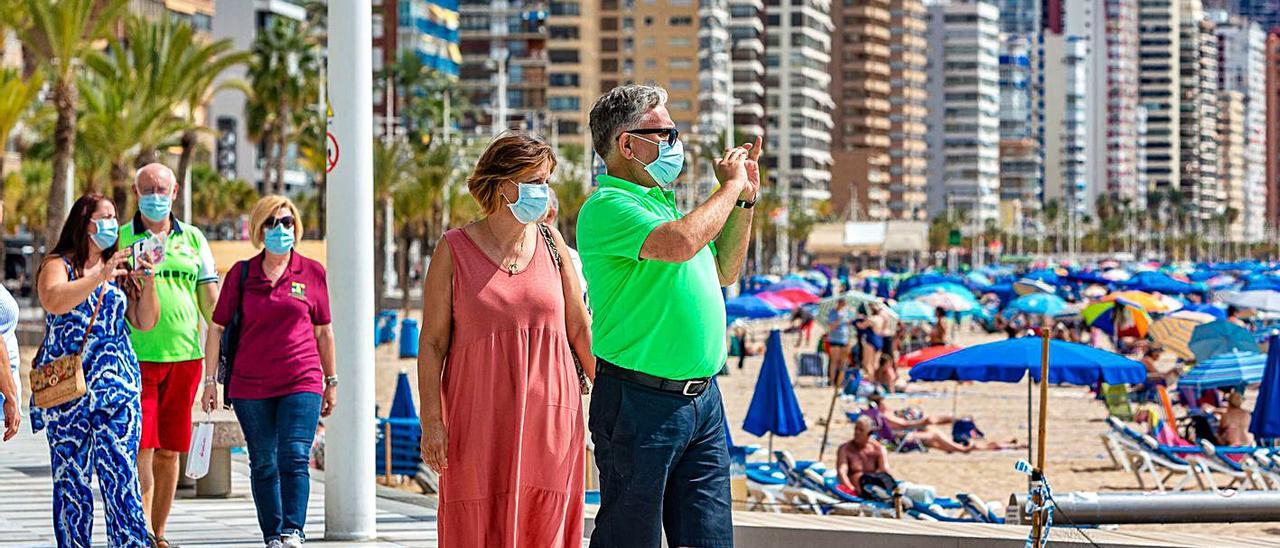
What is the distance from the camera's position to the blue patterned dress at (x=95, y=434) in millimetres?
6809

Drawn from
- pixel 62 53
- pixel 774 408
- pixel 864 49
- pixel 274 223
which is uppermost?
pixel 864 49

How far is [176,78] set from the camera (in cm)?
3856

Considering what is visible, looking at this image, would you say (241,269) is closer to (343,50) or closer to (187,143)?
(343,50)

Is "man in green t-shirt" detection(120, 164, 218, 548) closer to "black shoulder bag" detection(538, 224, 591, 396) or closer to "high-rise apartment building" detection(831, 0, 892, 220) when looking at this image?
"black shoulder bag" detection(538, 224, 591, 396)

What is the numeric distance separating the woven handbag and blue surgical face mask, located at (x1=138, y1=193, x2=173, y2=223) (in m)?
0.82

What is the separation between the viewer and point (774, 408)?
17531 millimetres

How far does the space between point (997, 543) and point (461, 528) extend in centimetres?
241

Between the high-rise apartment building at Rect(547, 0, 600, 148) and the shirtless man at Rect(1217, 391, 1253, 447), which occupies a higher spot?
the high-rise apartment building at Rect(547, 0, 600, 148)

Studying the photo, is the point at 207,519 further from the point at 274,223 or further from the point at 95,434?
the point at 95,434

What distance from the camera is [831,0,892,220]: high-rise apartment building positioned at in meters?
186

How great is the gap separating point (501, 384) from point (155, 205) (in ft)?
9.40

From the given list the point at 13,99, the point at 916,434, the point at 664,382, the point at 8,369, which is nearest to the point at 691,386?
the point at 664,382

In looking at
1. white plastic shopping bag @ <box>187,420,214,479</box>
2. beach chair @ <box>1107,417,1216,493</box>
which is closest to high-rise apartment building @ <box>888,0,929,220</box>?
beach chair @ <box>1107,417,1216,493</box>

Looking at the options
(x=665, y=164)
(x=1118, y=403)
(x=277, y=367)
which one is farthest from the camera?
(x=1118, y=403)
